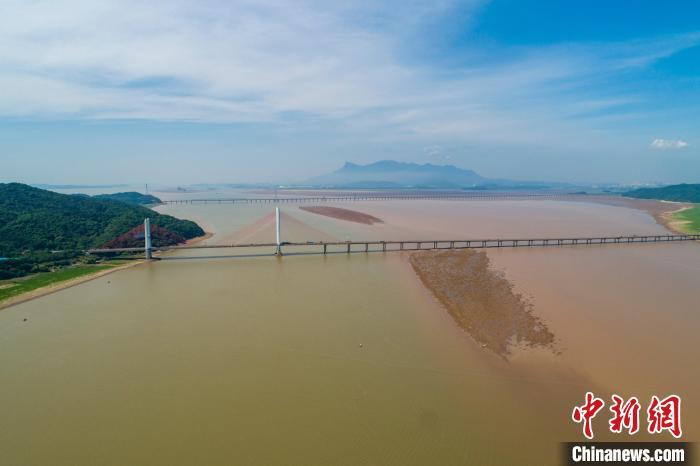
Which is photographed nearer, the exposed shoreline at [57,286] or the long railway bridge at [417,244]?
the exposed shoreline at [57,286]

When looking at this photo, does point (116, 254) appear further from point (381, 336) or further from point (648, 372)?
point (648, 372)

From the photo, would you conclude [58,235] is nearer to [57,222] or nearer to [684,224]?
[57,222]

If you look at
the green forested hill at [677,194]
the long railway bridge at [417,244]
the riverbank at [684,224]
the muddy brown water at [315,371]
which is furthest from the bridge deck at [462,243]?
the green forested hill at [677,194]

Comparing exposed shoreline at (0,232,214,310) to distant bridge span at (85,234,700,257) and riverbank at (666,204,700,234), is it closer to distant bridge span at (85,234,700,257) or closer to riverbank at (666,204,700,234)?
distant bridge span at (85,234,700,257)

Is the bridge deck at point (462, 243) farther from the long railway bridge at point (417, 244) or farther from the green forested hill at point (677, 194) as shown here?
the green forested hill at point (677, 194)

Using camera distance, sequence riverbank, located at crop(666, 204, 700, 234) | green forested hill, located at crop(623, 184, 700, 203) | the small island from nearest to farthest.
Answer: the small island
riverbank, located at crop(666, 204, 700, 234)
green forested hill, located at crop(623, 184, 700, 203)

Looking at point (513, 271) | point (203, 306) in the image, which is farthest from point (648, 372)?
point (203, 306)

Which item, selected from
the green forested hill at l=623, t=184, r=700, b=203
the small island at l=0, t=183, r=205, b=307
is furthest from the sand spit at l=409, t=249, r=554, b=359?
the green forested hill at l=623, t=184, r=700, b=203
